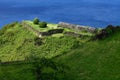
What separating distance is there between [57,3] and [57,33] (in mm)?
106338

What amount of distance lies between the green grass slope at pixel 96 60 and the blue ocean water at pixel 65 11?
90.5m

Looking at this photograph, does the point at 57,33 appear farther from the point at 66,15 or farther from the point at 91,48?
the point at 66,15

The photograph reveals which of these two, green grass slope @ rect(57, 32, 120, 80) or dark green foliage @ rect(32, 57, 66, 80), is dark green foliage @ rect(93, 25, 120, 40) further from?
dark green foliage @ rect(32, 57, 66, 80)

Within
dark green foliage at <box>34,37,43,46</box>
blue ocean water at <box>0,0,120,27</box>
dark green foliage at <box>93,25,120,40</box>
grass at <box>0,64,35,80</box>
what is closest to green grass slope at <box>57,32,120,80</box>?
dark green foliage at <box>93,25,120,40</box>

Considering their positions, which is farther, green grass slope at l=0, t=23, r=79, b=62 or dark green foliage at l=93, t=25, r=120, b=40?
green grass slope at l=0, t=23, r=79, b=62

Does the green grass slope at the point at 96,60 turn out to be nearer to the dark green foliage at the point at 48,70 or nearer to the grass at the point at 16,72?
the dark green foliage at the point at 48,70

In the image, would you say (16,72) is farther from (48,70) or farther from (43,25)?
(43,25)

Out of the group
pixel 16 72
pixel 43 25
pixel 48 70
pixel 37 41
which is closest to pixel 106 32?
pixel 48 70

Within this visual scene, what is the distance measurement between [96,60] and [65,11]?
119m

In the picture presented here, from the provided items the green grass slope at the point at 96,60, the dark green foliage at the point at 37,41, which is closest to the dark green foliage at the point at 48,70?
the green grass slope at the point at 96,60

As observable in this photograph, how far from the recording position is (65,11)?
5600 inches

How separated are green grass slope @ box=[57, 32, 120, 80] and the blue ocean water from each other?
90.5 m

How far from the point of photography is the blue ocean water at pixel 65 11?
127738mm

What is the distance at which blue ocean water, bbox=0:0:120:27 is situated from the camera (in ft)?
419
